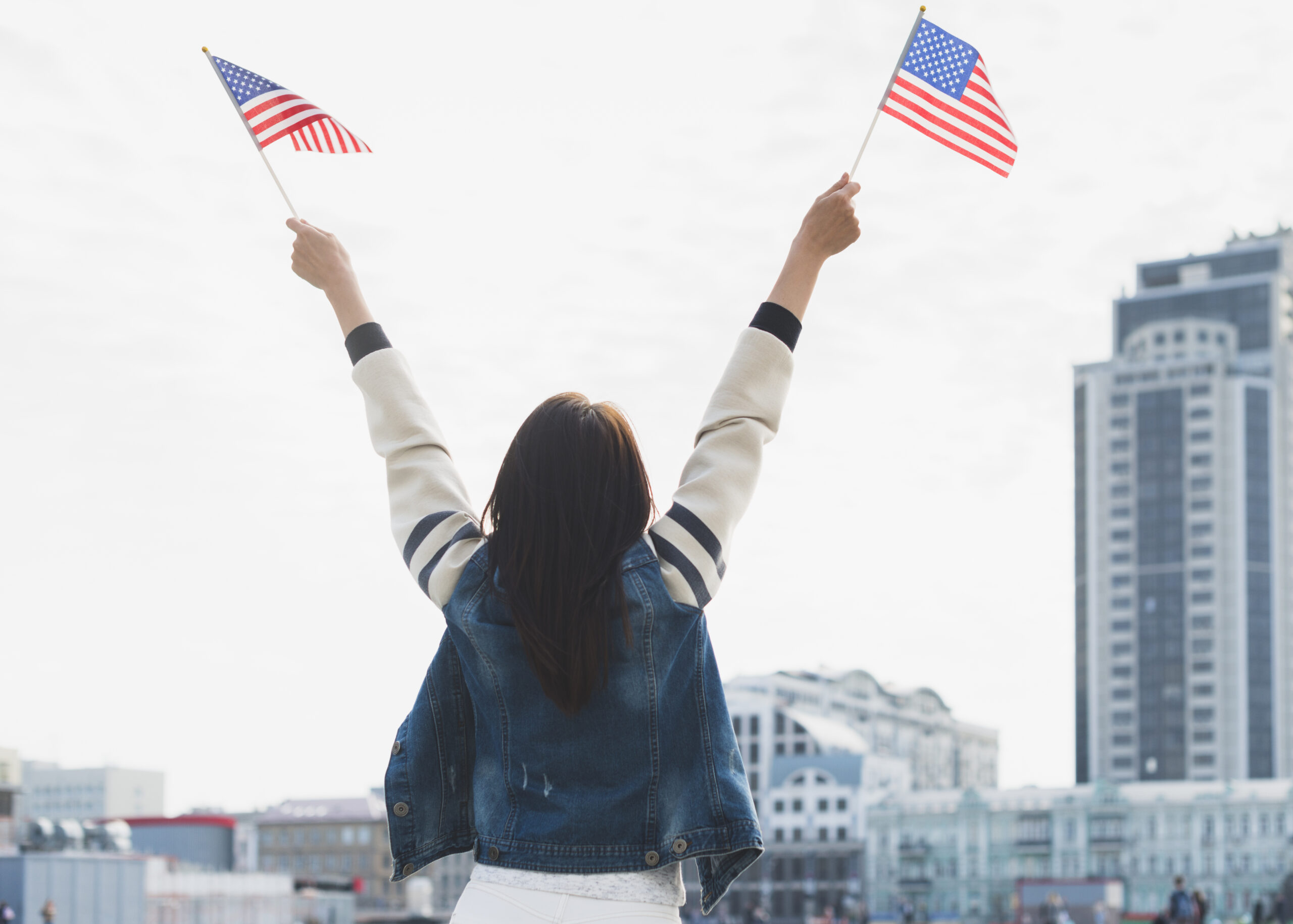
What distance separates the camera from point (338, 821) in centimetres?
10862

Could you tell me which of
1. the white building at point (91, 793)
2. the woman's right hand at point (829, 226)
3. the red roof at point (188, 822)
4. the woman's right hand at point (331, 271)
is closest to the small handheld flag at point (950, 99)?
the woman's right hand at point (829, 226)

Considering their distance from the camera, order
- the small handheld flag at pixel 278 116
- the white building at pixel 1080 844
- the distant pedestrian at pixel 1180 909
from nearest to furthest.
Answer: the small handheld flag at pixel 278 116
the distant pedestrian at pixel 1180 909
the white building at pixel 1080 844

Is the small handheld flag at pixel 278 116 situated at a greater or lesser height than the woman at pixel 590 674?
greater

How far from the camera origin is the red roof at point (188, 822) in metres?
78.4

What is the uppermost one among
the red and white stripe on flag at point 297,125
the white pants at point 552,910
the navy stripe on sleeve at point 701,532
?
the red and white stripe on flag at point 297,125

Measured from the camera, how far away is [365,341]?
110 inches

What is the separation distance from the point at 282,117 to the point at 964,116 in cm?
168

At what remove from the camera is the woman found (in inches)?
91.7

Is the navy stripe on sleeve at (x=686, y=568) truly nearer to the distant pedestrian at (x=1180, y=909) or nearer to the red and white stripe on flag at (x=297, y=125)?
the red and white stripe on flag at (x=297, y=125)

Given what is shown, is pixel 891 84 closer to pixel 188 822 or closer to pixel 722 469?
pixel 722 469

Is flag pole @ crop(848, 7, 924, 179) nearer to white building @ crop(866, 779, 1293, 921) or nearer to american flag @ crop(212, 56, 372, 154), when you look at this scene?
american flag @ crop(212, 56, 372, 154)

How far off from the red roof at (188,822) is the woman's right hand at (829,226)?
8071 centimetres

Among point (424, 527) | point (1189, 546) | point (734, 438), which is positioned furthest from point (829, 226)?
point (1189, 546)

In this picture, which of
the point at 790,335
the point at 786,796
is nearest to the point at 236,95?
the point at 790,335
